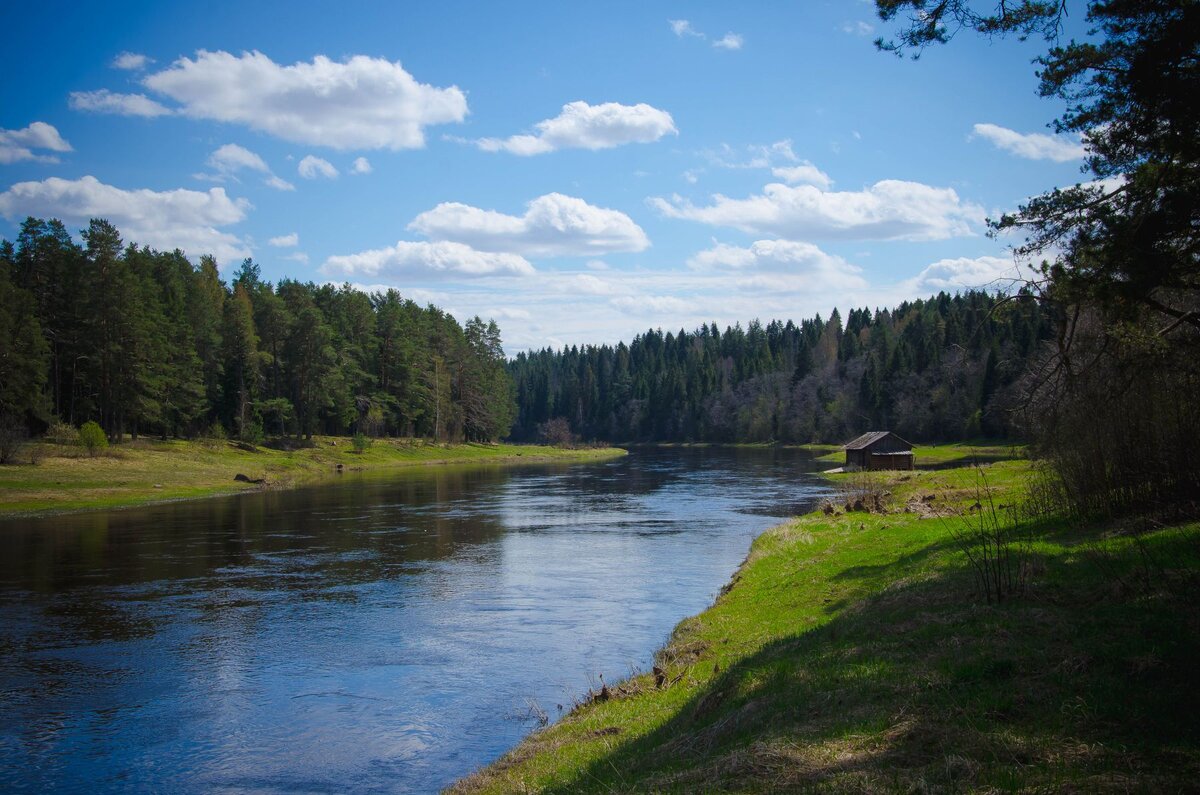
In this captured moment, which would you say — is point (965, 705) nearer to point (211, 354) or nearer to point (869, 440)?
point (869, 440)

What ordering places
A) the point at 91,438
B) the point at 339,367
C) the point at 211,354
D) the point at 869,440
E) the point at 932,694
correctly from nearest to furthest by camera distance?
the point at 932,694
the point at 91,438
the point at 869,440
the point at 211,354
the point at 339,367

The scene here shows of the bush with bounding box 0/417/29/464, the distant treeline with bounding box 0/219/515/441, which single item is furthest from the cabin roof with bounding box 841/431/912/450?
the bush with bounding box 0/417/29/464

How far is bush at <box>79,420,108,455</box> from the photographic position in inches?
2343

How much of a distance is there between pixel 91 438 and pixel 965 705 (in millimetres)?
65931

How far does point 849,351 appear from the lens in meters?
160

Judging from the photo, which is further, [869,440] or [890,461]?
[869,440]

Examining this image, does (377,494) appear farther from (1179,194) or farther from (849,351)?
(849,351)

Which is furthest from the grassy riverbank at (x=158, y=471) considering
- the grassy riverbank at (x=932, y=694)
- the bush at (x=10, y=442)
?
the grassy riverbank at (x=932, y=694)

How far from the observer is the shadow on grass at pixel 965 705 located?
7.28 m

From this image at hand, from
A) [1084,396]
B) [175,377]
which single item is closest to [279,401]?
[175,377]

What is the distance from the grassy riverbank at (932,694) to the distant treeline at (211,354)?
60.5m

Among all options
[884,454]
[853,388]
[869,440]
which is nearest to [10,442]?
[869,440]

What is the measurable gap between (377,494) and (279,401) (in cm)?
3365

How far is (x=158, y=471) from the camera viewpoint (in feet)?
198
